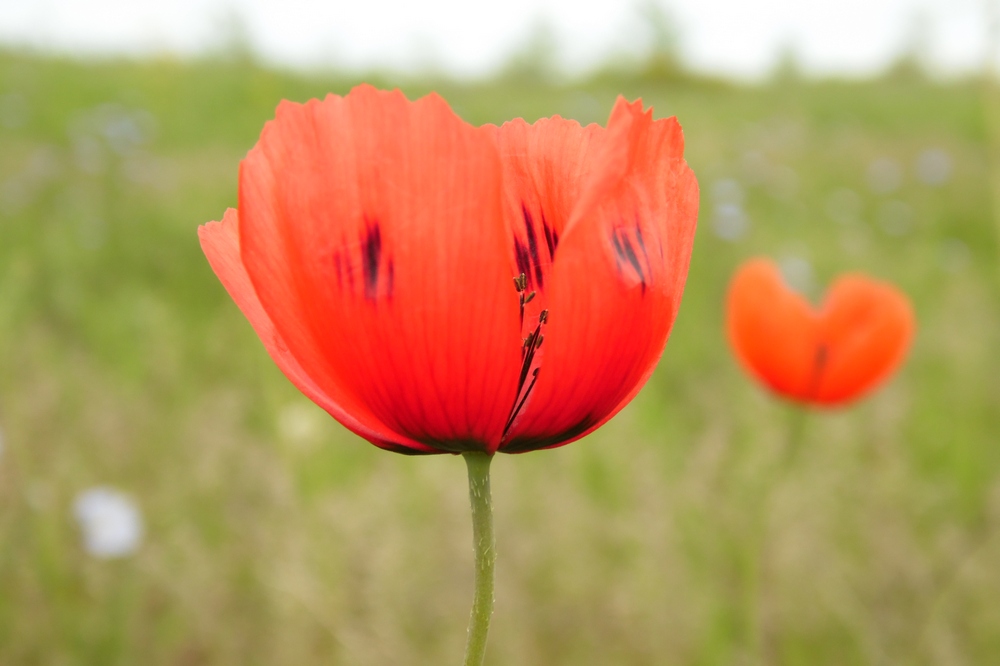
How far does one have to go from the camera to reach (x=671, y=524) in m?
1.85

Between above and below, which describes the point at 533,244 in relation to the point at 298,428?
above

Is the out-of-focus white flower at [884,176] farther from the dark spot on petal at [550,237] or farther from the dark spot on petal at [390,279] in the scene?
the dark spot on petal at [390,279]

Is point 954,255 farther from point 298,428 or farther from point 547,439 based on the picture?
point 547,439

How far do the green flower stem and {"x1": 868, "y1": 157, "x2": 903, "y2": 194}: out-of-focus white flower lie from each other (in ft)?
20.0

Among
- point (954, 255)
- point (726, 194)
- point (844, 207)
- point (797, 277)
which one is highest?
point (844, 207)

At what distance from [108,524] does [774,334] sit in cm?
121

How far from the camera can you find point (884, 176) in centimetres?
611

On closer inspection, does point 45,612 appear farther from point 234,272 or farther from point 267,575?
point 234,272

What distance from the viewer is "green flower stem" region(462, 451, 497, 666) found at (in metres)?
0.38

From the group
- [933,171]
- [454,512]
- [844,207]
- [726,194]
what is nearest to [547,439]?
[454,512]

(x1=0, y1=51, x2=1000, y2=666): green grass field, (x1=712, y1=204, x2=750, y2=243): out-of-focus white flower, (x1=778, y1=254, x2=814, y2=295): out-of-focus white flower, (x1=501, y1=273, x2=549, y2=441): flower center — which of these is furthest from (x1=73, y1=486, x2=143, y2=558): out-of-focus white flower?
(x1=712, y1=204, x2=750, y2=243): out-of-focus white flower

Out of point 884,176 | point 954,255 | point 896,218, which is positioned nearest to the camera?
point 954,255

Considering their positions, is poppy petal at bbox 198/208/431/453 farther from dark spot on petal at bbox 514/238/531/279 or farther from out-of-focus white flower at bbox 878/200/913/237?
out-of-focus white flower at bbox 878/200/913/237

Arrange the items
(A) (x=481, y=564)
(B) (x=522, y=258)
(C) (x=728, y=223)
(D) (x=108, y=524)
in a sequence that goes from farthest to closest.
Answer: (C) (x=728, y=223)
(D) (x=108, y=524)
(B) (x=522, y=258)
(A) (x=481, y=564)
